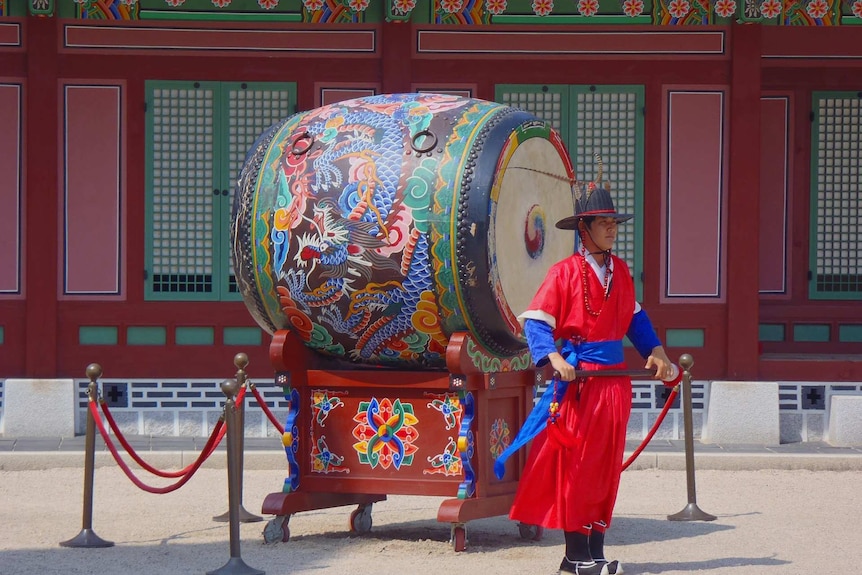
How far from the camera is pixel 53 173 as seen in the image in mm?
11008

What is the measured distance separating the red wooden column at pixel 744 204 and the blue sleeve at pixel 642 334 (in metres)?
4.74

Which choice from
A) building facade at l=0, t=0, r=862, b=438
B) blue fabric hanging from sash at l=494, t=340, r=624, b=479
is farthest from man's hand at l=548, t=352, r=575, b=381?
building facade at l=0, t=0, r=862, b=438

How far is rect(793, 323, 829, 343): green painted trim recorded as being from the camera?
39.3 ft

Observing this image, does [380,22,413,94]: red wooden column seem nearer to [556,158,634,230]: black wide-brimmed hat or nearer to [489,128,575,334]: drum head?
[489,128,575,334]: drum head

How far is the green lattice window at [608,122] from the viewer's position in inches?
443

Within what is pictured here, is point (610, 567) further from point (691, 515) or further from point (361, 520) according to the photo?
point (691, 515)

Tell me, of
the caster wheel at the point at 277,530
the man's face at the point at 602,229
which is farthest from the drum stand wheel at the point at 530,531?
the man's face at the point at 602,229

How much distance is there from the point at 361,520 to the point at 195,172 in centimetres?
452

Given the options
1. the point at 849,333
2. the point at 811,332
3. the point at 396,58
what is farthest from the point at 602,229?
the point at 849,333

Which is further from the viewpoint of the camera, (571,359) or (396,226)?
(396,226)

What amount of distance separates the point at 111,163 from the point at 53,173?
17.0 inches

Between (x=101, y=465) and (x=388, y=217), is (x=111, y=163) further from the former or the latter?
(x=388, y=217)

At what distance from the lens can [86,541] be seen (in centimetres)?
706

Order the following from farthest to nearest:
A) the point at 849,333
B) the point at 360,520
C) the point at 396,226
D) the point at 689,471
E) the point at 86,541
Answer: the point at 849,333 → the point at 689,471 → the point at 360,520 → the point at 86,541 → the point at 396,226
